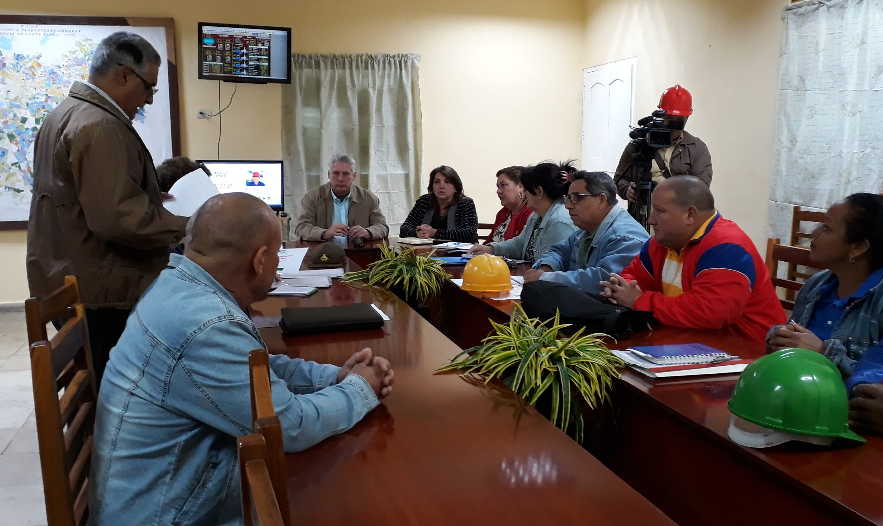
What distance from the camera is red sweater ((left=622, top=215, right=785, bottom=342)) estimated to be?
2.05m

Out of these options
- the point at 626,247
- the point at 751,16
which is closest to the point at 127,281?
the point at 626,247

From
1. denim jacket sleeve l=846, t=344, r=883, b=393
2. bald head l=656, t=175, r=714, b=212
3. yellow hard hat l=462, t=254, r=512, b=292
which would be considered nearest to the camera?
denim jacket sleeve l=846, t=344, r=883, b=393

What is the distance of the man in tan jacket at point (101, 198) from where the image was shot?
1.92 meters

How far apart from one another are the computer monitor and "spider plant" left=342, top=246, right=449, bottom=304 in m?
2.42

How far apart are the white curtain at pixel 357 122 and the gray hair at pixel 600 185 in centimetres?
312

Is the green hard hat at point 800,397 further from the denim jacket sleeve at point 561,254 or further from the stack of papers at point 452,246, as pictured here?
the stack of papers at point 452,246

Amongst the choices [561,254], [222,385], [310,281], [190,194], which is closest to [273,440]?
[222,385]

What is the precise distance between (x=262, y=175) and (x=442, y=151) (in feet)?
5.52

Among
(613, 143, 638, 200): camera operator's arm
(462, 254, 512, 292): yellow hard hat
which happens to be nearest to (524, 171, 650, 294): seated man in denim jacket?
(462, 254, 512, 292): yellow hard hat

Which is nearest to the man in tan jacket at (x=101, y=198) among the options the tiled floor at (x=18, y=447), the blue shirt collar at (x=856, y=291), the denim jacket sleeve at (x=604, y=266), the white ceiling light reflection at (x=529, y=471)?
the tiled floor at (x=18, y=447)

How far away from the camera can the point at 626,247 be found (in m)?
2.85

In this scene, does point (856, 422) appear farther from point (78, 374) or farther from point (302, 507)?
point (78, 374)

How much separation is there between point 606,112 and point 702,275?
398 centimetres

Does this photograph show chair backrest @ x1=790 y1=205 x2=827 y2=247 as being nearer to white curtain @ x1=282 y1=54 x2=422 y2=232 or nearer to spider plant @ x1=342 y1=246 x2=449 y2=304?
spider plant @ x1=342 y1=246 x2=449 y2=304
